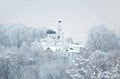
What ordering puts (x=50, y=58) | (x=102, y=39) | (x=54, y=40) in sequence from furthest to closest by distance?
(x=54, y=40) → (x=50, y=58) → (x=102, y=39)

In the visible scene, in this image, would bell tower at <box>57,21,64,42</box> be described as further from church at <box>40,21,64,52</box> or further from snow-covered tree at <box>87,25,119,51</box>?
snow-covered tree at <box>87,25,119,51</box>

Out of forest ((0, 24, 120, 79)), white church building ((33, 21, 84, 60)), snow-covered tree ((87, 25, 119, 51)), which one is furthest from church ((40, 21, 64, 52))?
snow-covered tree ((87, 25, 119, 51))

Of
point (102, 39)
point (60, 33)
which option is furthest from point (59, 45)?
point (102, 39)

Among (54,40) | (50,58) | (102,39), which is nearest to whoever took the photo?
(102,39)

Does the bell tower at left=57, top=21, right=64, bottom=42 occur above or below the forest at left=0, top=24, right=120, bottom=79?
above

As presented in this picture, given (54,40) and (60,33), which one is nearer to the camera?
(60,33)

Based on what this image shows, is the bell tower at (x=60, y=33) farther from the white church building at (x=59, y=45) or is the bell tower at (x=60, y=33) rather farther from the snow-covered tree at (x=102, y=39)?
the snow-covered tree at (x=102, y=39)

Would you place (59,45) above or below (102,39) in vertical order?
below

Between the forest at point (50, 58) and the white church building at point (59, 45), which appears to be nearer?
the forest at point (50, 58)

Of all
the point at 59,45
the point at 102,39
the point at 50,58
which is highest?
the point at 102,39

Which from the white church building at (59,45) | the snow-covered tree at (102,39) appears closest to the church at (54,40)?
the white church building at (59,45)

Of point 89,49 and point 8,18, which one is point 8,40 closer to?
point 8,18

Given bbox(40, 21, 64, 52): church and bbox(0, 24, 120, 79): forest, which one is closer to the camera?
bbox(0, 24, 120, 79): forest

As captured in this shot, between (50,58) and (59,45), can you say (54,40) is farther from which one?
(50,58)
